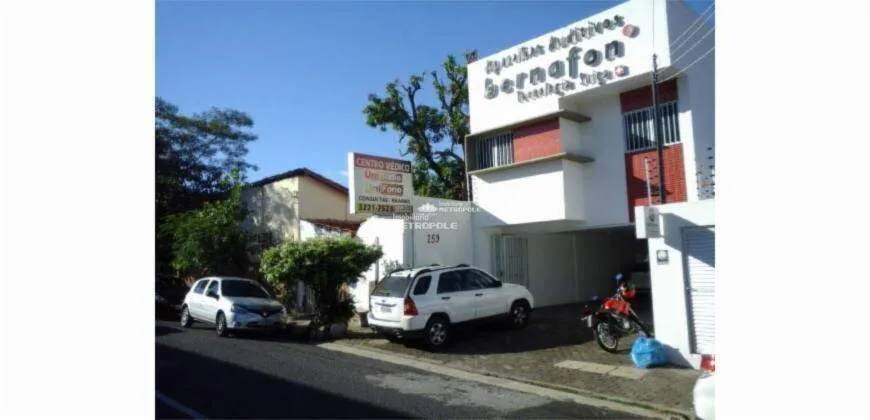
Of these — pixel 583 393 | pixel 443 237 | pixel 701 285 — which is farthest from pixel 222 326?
pixel 701 285

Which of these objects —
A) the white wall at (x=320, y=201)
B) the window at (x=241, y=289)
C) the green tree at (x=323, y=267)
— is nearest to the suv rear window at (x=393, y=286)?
the green tree at (x=323, y=267)

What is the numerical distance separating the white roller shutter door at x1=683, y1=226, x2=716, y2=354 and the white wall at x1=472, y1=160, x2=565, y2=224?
16.3ft

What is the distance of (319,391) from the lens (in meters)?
7.28

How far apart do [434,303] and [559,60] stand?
7.47 metres

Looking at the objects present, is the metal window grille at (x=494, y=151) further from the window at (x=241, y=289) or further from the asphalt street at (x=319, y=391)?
the asphalt street at (x=319, y=391)

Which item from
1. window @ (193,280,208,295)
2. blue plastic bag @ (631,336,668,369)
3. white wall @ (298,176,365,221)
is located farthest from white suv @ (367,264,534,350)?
white wall @ (298,176,365,221)

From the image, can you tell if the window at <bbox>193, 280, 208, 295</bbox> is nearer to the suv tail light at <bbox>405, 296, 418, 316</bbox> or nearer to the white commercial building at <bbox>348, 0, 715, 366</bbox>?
the white commercial building at <bbox>348, 0, 715, 366</bbox>

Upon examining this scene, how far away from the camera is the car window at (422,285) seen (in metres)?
10.8

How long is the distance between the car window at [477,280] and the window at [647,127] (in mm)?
4917

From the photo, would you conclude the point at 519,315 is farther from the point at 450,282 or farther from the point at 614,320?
the point at 614,320
